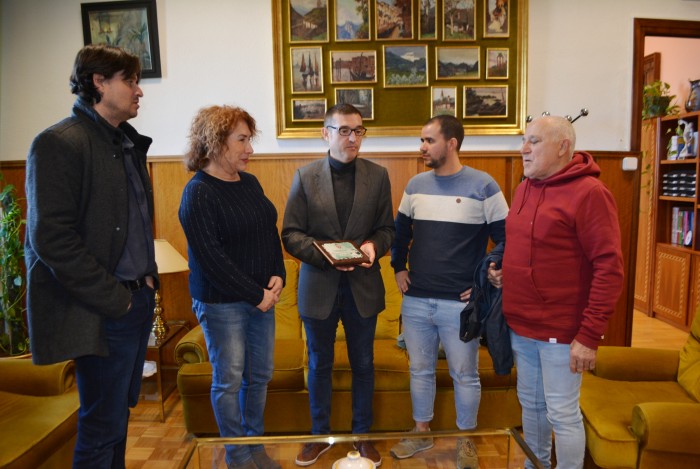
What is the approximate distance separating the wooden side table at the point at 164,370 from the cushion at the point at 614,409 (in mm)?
2112

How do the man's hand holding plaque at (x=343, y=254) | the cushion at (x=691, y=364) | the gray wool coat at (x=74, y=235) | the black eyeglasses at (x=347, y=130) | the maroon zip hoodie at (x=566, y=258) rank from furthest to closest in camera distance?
the cushion at (x=691, y=364) < the black eyeglasses at (x=347, y=130) < the man's hand holding plaque at (x=343, y=254) < the maroon zip hoodie at (x=566, y=258) < the gray wool coat at (x=74, y=235)

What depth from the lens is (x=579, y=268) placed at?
1.58 m

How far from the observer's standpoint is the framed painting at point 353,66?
303 cm

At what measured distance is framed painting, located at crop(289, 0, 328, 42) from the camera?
2986 millimetres

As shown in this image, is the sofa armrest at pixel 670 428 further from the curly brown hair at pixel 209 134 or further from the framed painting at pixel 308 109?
the framed painting at pixel 308 109

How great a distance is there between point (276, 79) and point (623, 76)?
7.35 ft

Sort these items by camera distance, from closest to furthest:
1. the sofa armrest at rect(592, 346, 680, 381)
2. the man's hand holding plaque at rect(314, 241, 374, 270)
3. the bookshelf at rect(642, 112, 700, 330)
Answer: the man's hand holding plaque at rect(314, 241, 374, 270), the sofa armrest at rect(592, 346, 680, 381), the bookshelf at rect(642, 112, 700, 330)

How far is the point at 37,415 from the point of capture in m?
1.83

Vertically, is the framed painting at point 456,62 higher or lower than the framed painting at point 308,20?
lower

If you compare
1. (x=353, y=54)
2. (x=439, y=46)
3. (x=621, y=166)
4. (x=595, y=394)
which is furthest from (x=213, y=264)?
(x=621, y=166)

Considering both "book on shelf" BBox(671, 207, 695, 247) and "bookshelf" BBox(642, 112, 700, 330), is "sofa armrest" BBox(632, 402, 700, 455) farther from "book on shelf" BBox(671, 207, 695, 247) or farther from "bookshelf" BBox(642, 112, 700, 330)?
"book on shelf" BBox(671, 207, 695, 247)

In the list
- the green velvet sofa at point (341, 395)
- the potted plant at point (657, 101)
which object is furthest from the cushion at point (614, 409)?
the potted plant at point (657, 101)

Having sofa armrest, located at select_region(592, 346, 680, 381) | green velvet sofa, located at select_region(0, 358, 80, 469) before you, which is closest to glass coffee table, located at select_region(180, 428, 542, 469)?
green velvet sofa, located at select_region(0, 358, 80, 469)

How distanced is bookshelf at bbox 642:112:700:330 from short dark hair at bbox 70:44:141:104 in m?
4.42
